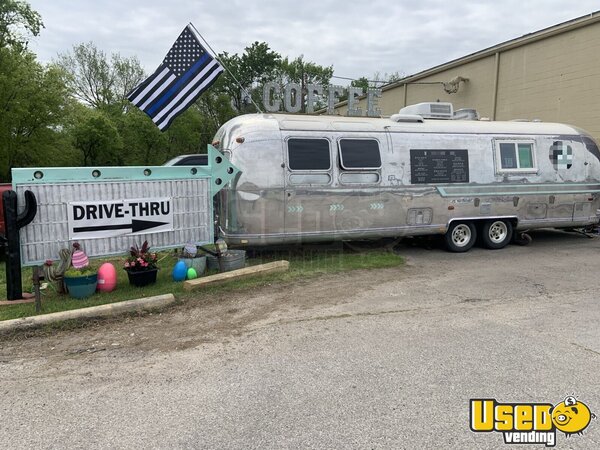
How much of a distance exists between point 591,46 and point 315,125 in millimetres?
9730

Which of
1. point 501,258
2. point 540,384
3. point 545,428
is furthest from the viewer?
point 501,258

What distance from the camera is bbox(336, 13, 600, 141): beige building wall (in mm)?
13266

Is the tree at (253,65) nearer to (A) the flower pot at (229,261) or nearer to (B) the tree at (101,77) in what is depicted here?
(B) the tree at (101,77)

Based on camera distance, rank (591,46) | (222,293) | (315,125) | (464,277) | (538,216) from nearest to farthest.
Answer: (222,293) → (464,277) → (315,125) → (538,216) → (591,46)

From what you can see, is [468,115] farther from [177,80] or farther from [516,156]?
[177,80]

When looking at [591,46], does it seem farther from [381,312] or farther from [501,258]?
[381,312]

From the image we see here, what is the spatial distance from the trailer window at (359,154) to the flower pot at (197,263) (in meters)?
3.18

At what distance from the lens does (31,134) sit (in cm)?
2309

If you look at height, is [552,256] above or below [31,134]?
below

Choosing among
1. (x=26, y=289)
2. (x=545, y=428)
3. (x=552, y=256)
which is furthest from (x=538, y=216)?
(x=26, y=289)

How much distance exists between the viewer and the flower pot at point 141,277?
6.62 meters

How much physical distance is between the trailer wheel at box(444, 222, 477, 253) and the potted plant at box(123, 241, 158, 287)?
243 inches

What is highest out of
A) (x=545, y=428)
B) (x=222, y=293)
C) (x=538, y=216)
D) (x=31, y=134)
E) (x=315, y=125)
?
(x=31, y=134)

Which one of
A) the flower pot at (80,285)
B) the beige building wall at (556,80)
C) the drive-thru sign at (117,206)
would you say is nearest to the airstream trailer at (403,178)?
the drive-thru sign at (117,206)
